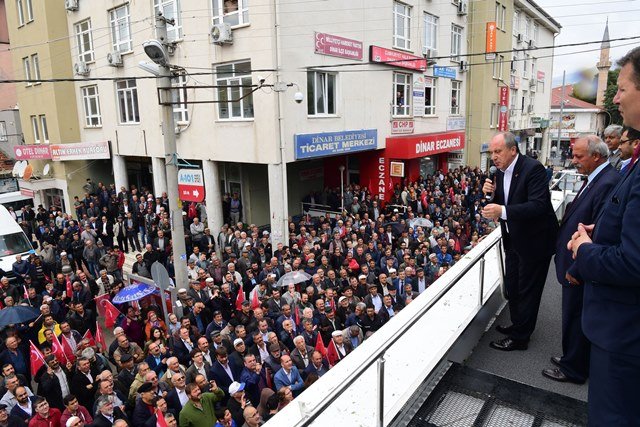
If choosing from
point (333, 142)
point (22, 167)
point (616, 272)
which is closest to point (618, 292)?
point (616, 272)

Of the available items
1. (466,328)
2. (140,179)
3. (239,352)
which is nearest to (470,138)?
(140,179)

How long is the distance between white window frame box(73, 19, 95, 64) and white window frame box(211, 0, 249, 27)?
9354 millimetres

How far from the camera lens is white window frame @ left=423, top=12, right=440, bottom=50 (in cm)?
2183

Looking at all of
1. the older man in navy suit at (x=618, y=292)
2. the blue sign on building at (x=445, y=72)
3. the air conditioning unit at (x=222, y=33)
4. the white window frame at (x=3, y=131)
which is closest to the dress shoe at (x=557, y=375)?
the older man in navy suit at (x=618, y=292)

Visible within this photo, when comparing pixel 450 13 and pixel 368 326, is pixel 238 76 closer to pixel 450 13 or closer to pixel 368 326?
pixel 368 326

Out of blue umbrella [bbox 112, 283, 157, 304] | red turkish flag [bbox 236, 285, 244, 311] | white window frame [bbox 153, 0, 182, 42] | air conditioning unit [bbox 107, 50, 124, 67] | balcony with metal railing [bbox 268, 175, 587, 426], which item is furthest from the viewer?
air conditioning unit [bbox 107, 50, 124, 67]

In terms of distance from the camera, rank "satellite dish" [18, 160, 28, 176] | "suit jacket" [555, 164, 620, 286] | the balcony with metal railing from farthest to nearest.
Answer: "satellite dish" [18, 160, 28, 176] → "suit jacket" [555, 164, 620, 286] → the balcony with metal railing

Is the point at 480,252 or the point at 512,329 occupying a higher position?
the point at 480,252

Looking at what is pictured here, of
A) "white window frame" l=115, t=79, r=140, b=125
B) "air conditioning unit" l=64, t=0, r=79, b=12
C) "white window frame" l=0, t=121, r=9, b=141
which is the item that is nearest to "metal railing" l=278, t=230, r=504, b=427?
"white window frame" l=115, t=79, r=140, b=125

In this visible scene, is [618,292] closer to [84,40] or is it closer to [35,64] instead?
[84,40]

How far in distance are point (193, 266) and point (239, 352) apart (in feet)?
18.3

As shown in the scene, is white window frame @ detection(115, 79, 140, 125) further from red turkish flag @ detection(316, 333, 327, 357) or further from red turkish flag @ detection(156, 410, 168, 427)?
red turkish flag @ detection(156, 410, 168, 427)

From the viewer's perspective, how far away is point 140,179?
2411 cm

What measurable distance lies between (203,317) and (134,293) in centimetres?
153
